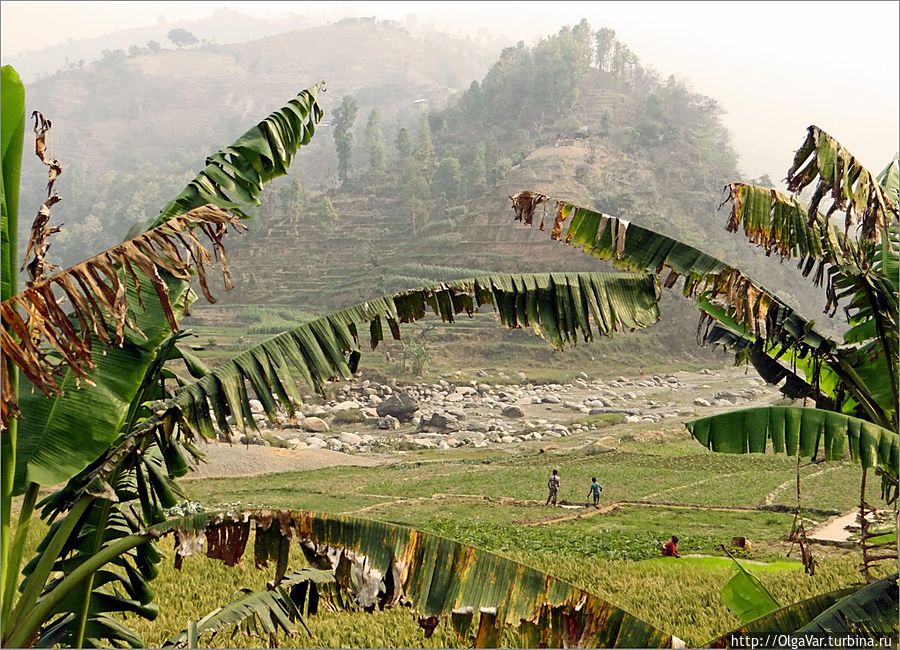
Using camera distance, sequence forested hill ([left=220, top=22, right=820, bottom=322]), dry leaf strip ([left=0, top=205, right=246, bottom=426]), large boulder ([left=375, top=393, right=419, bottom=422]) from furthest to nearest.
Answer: forested hill ([left=220, top=22, right=820, bottom=322]), large boulder ([left=375, top=393, right=419, bottom=422]), dry leaf strip ([left=0, top=205, right=246, bottom=426])

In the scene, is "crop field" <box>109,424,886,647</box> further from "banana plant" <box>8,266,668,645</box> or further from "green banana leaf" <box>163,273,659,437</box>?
"green banana leaf" <box>163,273,659,437</box>

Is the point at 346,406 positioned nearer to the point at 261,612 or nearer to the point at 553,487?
the point at 553,487

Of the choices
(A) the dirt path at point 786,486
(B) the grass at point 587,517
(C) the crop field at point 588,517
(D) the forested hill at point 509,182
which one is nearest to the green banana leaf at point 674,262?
(B) the grass at point 587,517

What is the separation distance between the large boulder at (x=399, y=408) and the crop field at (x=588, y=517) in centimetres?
454

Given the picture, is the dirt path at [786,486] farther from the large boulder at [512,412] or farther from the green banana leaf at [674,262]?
the large boulder at [512,412]

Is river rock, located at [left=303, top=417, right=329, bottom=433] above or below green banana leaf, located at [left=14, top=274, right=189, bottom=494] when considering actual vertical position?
below

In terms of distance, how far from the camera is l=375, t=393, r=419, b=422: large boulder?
2572cm

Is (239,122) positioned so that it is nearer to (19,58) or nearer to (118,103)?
(118,103)

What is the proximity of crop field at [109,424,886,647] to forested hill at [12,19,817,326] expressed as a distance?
2428cm

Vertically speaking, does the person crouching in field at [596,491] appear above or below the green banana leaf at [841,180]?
below

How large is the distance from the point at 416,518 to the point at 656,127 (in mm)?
53092

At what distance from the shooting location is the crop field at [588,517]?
664 centimetres

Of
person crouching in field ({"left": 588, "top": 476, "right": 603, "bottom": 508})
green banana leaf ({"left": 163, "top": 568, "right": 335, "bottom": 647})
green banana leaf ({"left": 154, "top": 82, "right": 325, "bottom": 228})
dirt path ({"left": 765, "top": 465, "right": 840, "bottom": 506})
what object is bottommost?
dirt path ({"left": 765, "top": 465, "right": 840, "bottom": 506})

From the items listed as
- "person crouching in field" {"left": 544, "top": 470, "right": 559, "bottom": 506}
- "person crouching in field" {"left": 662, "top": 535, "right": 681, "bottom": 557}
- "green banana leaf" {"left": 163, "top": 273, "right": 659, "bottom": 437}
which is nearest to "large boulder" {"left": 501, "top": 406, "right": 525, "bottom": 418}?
"person crouching in field" {"left": 544, "top": 470, "right": 559, "bottom": 506}
